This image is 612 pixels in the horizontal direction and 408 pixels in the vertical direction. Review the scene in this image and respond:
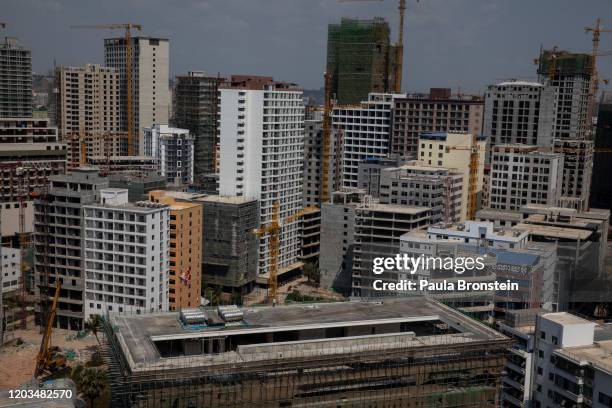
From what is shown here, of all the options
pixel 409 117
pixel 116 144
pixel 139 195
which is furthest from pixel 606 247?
pixel 116 144

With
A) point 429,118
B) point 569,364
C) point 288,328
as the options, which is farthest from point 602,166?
point 288,328

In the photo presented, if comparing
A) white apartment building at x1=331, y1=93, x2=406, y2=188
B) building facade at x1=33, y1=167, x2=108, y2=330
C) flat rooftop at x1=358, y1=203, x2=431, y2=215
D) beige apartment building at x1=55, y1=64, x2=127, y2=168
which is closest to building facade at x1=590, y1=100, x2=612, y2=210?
white apartment building at x1=331, y1=93, x2=406, y2=188

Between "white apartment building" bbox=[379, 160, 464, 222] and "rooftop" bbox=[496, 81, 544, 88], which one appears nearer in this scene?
"white apartment building" bbox=[379, 160, 464, 222]

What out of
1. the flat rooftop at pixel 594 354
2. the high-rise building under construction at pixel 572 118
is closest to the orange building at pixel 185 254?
the flat rooftop at pixel 594 354

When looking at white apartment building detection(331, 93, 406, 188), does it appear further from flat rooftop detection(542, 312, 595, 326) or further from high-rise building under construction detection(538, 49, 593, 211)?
flat rooftop detection(542, 312, 595, 326)

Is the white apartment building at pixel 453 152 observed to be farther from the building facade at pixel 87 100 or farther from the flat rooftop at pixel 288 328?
the building facade at pixel 87 100

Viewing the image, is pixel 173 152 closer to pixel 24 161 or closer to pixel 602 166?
pixel 24 161

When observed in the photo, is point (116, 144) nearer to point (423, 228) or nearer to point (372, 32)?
point (372, 32)
